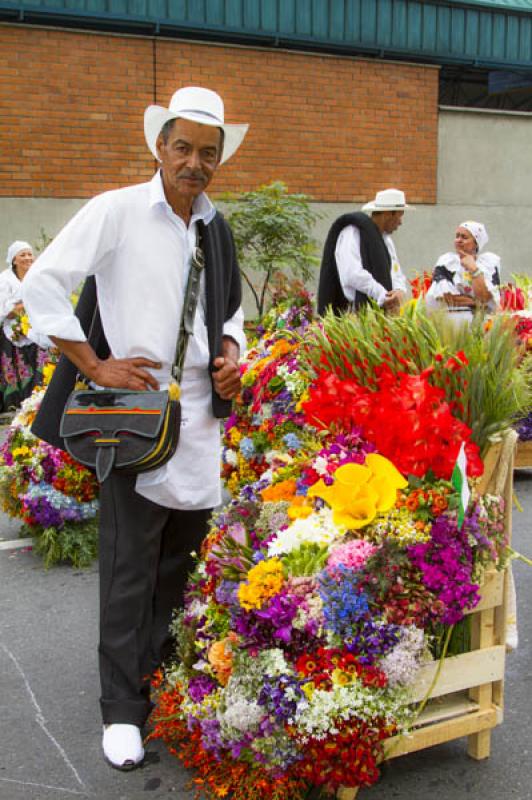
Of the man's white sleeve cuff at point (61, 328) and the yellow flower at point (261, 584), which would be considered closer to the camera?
the yellow flower at point (261, 584)

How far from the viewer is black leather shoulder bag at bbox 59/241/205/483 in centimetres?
281

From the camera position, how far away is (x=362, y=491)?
2643mm

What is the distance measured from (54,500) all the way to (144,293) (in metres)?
2.41

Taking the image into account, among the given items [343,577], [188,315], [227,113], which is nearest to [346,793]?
[343,577]

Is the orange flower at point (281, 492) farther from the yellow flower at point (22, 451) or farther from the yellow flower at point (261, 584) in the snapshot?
the yellow flower at point (22, 451)

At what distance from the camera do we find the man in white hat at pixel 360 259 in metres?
6.55

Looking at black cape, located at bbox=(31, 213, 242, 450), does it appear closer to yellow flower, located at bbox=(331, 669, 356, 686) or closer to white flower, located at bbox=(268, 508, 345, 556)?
white flower, located at bbox=(268, 508, 345, 556)

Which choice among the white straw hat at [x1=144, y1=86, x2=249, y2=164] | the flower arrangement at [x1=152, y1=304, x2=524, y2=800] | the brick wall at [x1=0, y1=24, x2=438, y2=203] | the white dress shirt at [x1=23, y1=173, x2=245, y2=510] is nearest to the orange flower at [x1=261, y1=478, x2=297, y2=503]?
the flower arrangement at [x1=152, y1=304, x2=524, y2=800]

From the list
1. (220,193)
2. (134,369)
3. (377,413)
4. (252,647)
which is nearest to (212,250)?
(134,369)

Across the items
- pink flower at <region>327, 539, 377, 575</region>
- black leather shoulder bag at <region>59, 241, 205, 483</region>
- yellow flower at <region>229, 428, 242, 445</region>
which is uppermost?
black leather shoulder bag at <region>59, 241, 205, 483</region>

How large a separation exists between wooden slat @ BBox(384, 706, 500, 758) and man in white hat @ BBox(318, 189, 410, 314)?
3819 millimetres

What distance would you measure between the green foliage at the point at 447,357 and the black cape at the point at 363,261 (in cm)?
347

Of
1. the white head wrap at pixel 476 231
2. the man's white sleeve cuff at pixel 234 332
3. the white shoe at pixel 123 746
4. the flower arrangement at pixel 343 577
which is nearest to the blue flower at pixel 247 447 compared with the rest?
the man's white sleeve cuff at pixel 234 332

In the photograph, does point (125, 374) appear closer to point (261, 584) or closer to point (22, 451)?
point (261, 584)
